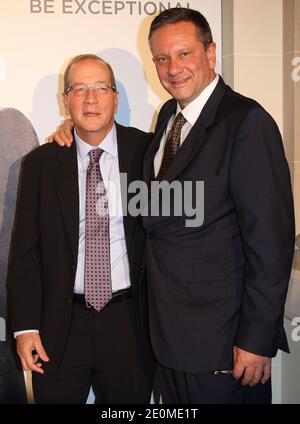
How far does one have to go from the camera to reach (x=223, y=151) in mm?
1570

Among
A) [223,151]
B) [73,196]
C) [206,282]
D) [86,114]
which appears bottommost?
[206,282]

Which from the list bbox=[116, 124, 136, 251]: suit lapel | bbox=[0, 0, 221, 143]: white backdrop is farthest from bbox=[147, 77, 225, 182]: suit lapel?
bbox=[0, 0, 221, 143]: white backdrop

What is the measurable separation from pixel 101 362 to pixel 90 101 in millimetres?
1001

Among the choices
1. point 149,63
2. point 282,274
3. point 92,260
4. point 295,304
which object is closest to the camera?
point 282,274

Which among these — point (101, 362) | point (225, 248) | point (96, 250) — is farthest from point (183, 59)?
point (101, 362)

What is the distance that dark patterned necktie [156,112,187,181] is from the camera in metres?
1.72

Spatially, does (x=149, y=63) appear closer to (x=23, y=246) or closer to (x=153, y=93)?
(x=153, y=93)

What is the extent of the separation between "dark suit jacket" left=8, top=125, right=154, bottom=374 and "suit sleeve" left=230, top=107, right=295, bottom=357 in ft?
1.85

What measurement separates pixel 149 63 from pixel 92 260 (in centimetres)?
116

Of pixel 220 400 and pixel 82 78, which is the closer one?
pixel 220 400

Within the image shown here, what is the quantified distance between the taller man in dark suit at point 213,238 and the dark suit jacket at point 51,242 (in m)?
0.25

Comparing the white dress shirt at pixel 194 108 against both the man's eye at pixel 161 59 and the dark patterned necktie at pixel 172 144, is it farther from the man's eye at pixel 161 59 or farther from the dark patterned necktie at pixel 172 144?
the man's eye at pixel 161 59

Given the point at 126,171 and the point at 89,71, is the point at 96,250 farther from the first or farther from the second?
Result: the point at 89,71

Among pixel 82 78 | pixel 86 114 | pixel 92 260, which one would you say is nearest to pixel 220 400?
pixel 92 260
